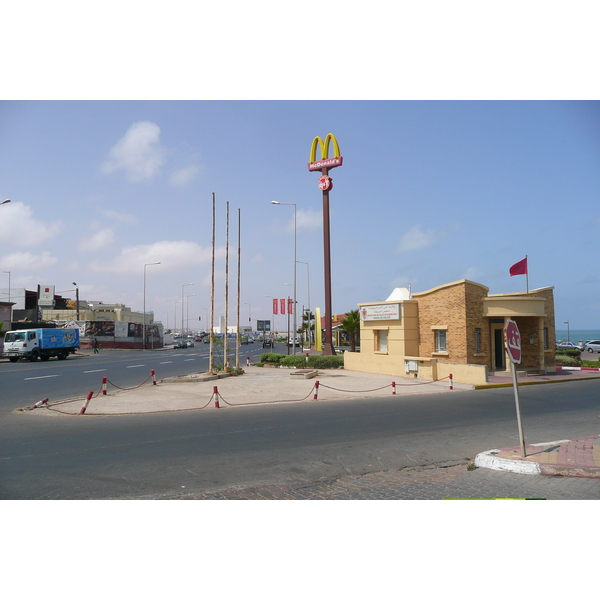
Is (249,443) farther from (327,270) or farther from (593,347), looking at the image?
(593,347)

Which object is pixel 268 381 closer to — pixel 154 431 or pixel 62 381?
pixel 62 381

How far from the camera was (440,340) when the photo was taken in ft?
83.3

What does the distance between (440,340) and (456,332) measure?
1.41 meters

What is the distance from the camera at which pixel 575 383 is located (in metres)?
22.2

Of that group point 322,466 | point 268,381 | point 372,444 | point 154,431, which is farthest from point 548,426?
point 268,381

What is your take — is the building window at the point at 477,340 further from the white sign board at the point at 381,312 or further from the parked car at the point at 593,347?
the parked car at the point at 593,347

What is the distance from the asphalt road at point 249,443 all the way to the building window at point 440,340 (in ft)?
30.7

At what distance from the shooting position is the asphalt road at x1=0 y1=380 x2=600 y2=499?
7.42 meters

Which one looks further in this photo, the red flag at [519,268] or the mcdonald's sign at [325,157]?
the mcdonald's sign at [325,157]

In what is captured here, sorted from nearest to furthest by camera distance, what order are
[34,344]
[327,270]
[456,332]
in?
[456,332] < [327,270] < [34,344]

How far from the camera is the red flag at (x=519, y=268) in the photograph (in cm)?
2664

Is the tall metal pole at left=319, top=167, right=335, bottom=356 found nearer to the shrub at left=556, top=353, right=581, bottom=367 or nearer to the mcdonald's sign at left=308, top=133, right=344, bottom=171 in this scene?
the mcdonald's sign at left=308, top=133, right=344, bottom=171

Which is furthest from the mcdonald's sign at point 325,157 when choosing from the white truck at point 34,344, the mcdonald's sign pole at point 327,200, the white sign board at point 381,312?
the white truck at point 34,344

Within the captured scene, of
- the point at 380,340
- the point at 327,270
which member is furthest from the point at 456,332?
the point at 327,270
